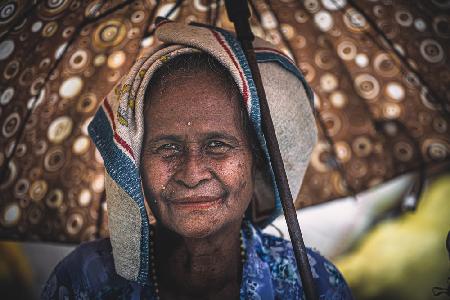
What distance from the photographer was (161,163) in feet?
5.09

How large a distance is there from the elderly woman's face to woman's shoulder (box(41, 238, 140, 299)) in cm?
44

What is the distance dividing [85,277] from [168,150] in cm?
75

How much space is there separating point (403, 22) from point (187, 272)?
1563mm

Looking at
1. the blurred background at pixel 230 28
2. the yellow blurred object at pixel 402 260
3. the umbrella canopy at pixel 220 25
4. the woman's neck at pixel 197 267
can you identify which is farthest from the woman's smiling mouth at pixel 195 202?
the yellow blurred object at pixel 402 260

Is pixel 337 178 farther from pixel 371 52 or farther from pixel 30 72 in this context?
pixel 30 72

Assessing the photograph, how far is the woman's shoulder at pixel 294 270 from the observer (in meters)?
1.85

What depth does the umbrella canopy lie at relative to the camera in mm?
1868

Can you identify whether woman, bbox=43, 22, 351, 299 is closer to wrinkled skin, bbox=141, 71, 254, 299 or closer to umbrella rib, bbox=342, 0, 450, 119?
wrinkled skin, bbox=141, 71, 254, 299

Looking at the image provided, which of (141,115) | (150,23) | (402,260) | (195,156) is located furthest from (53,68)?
(402,260)

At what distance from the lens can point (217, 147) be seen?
1.56 m

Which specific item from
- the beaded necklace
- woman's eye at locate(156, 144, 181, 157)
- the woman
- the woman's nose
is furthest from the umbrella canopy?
the woman's nose

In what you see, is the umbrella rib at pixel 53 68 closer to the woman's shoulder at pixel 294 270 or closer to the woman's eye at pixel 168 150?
the woman's eye at pixel 168 150

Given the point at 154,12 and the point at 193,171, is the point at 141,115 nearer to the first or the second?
the point at 193,171

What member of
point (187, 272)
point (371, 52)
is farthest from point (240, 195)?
point (371, 52)
